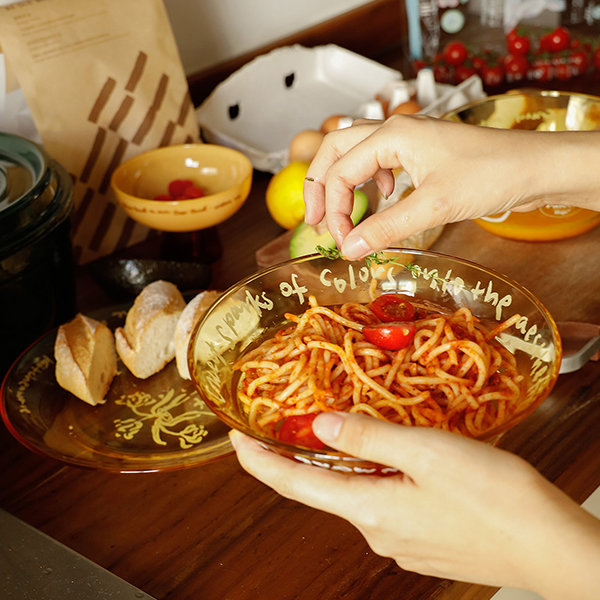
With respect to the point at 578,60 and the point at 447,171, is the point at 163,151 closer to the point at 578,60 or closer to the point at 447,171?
the point at 447,171

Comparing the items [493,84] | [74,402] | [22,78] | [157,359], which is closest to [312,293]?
[157,359]

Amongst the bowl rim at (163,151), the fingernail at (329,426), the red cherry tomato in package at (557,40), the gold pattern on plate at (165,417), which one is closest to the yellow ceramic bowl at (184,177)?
the bowl rim at (163,151)

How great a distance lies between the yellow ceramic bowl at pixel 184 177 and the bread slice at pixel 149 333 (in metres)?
0.21

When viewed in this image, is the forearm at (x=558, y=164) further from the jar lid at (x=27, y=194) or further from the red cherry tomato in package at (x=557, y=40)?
the red cherry tomato in package at (x=557, y=40)

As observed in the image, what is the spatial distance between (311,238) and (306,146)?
295 mm

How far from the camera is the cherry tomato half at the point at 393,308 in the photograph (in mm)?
948

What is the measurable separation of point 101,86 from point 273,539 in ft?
3.03

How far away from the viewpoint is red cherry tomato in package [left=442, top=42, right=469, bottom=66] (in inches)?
78.2

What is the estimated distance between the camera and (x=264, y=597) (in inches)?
32.3

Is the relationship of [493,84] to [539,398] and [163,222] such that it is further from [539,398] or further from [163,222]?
[539,398]

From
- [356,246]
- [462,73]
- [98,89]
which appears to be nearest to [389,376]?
[356,246]

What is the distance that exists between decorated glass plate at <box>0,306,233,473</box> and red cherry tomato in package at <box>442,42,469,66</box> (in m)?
1.31

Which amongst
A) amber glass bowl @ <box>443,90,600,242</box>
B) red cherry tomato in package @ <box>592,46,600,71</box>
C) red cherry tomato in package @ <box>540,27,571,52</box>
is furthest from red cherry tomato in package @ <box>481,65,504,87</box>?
amber glass bowl @ <box>443,90,600,242</box>

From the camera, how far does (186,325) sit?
1081mm
